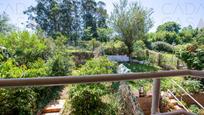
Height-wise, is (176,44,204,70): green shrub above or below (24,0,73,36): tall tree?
below

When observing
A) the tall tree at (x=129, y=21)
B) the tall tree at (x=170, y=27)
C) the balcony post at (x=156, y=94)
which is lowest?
the balcony post at (x=156, y=94)

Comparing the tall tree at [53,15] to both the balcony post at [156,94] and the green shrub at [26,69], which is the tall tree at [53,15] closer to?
the green shrub at [26,69]

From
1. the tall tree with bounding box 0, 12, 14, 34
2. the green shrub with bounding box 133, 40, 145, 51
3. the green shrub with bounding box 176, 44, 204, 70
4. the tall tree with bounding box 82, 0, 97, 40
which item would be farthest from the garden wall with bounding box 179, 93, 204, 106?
the tall tree with bounding box 82, 0, 97, 40

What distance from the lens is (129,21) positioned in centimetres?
1473

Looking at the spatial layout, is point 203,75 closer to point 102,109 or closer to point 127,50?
point 102,109

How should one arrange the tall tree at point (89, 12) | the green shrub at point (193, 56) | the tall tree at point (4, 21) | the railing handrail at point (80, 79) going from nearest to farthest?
the railing handrail at point (80, 79) → the green shrub at point (193, 56) → the tall tree at point (4, 21) → the tall tree at point (89, 12)

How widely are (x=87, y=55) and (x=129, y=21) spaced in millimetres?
4147

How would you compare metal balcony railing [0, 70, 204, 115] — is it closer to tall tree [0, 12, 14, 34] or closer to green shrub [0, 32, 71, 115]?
green shrub [0, 32, 71, 115]

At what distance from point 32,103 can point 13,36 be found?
368 cm

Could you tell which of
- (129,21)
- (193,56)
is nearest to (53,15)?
(129,21)

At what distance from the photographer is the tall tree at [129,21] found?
1476 centimetres

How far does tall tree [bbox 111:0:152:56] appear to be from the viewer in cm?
1476

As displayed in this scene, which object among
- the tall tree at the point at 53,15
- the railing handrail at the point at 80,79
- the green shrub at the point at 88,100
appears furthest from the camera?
the tall tree at the point at 53,15

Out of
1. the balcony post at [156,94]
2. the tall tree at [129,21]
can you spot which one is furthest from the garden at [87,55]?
the balcony post at [156,94]
